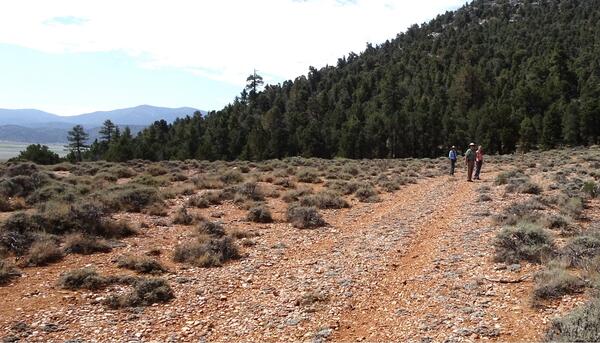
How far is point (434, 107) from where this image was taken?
8275 centimetres

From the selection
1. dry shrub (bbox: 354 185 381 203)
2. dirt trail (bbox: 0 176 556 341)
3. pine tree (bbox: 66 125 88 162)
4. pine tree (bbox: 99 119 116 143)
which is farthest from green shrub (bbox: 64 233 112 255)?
pine tree (bbox: 99 119 116 143)

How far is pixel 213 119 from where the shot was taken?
103375 millimetres

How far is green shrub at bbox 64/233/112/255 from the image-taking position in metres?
12.0

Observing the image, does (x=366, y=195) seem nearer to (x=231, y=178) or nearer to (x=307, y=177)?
(x=307, y=177)

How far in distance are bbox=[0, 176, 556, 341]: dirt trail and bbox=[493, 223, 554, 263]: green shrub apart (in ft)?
1.40

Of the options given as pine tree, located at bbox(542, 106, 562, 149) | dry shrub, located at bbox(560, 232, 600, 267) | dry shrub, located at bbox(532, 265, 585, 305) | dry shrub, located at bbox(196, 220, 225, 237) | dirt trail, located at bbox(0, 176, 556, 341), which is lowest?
dirt trail, located at bbox(0, 176, 556, 341)

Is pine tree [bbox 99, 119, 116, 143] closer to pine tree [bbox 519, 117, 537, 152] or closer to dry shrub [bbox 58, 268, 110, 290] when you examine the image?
pine tree [bbox 519, 117, 537, 152]

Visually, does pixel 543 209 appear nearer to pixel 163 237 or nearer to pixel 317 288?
pixel 317 288

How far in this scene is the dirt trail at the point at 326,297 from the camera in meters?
7.40

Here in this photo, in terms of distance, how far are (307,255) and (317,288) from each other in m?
2.88

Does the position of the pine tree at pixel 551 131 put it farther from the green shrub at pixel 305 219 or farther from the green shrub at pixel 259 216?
the green shrub at pixel 259 216

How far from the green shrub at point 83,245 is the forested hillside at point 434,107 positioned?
66593 mm

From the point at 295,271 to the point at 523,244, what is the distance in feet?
19.1

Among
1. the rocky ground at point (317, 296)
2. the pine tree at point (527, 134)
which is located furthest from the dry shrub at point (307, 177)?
the pine tree at point (527, 134)
